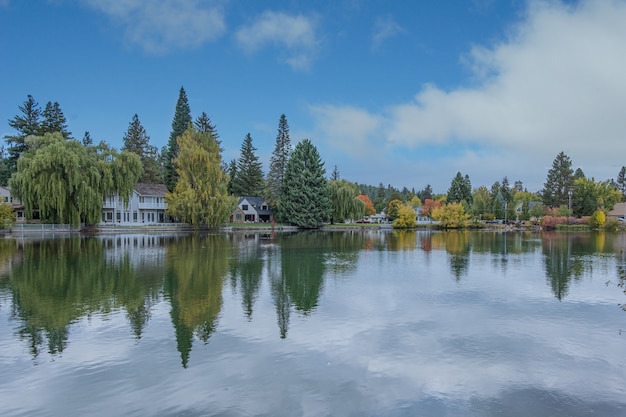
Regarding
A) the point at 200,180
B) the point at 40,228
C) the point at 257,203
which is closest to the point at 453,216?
the point at 257,203

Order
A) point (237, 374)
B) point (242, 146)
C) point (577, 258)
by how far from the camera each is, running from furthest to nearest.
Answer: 1. point (242, 146)
2. point (577, 258)
3. point (237, 374)

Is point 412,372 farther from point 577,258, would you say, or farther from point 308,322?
point 577,258

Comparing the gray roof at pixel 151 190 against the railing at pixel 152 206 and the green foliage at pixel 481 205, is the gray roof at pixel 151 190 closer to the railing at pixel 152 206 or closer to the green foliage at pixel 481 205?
the railing at pixel 152 206

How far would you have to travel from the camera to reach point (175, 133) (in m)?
64.6

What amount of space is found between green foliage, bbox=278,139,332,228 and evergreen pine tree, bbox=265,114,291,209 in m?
3.76

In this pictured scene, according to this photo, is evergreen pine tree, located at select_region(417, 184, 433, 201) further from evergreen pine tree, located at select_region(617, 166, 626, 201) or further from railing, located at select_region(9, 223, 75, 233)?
railing, located at select_region(9, 223, 75, 233)

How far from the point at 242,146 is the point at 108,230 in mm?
32493

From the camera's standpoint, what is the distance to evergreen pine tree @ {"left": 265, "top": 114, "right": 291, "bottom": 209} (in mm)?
66688

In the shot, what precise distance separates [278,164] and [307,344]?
61547 mm

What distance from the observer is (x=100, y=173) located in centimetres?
4506

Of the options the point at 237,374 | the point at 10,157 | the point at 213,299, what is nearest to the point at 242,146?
the point at 10,157

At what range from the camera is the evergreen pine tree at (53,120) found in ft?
183

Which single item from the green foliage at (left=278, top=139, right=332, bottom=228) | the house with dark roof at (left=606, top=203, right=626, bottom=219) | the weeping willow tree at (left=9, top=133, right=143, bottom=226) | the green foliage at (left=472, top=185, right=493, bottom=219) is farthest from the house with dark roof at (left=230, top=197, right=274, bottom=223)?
the house with dark roof at (left=606, top=203, right=626, bottom=219)

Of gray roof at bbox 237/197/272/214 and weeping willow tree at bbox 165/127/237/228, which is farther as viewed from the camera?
gray roof at bbox 237/197/272/214
